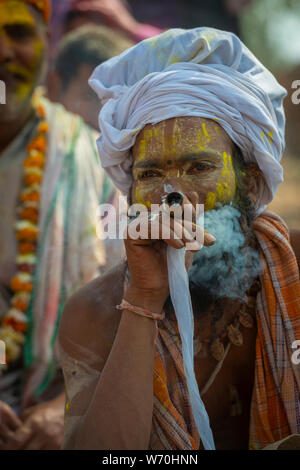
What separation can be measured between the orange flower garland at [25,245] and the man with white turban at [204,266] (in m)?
1.37

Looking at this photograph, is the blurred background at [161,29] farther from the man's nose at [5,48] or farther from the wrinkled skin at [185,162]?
the wrinkled skin at [185,162]

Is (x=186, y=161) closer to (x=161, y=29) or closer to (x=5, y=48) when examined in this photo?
(x=5, y=48)

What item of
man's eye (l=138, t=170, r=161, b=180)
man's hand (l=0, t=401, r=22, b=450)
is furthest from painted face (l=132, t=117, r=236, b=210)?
man's hand (l=0, t=401, r=22, b=450)

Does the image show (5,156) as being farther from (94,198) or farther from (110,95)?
(110,95)

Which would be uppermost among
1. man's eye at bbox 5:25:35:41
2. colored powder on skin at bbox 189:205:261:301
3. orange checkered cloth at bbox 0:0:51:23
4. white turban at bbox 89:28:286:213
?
orange checkered cloth at bbox 0:0:51:23

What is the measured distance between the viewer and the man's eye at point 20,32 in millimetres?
3797

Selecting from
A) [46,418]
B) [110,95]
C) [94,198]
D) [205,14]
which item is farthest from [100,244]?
[205,14]

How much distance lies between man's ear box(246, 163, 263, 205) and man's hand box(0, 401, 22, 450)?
1.99 meters

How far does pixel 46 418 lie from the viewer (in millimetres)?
3369

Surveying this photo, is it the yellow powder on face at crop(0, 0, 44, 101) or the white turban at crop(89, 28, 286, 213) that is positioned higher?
the yellow powder on face at crop(0, 0, 44, 101)

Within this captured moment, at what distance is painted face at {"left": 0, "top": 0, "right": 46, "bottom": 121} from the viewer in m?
3.78

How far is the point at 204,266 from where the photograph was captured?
2.27m

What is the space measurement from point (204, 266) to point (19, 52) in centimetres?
239

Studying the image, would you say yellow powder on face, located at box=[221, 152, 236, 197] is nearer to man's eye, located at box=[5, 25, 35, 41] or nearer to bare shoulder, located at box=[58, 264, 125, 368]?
bare shoulder, located at box=[58, 264, 125, 368]
